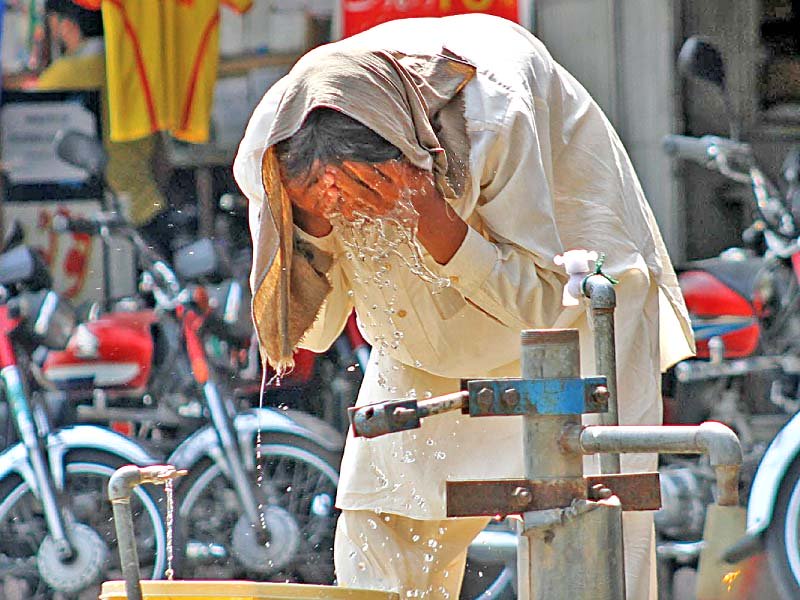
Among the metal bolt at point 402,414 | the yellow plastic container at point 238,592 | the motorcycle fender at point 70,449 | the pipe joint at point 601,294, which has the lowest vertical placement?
the motorcycle fender at point 70,449

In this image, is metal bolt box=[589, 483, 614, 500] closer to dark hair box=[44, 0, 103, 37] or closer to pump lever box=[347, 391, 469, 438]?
pump lever box=[347, 391, 469, 438]

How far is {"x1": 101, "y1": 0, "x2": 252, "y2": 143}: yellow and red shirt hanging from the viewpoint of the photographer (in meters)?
5.72

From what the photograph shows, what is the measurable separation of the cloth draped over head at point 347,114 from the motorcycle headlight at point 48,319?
108 inches

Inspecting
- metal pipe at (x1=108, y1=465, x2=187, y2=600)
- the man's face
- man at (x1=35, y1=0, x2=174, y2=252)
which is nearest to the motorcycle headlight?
man at (x1=35, y1=0, x2=174, y2=252)

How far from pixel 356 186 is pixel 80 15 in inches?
127

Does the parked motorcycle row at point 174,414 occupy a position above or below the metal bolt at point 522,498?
below

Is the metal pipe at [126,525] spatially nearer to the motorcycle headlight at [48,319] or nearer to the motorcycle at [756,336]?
the motorcycle at [756,336]

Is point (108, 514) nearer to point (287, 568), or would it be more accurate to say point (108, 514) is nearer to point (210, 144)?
point (287, 568)

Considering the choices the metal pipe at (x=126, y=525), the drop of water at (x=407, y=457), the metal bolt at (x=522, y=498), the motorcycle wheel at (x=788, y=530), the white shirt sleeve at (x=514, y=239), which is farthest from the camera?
the motorcycle wheel at (x=788, y=530)

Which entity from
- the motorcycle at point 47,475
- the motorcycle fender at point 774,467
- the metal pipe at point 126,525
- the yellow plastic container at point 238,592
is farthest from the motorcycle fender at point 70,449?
the metal pipe at point 126,525

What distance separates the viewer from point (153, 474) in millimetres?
2570

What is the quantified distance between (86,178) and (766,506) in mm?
2726

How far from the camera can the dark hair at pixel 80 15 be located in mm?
5727

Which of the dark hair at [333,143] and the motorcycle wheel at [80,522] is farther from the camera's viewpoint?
the motorcycle wheel at [80,522]
